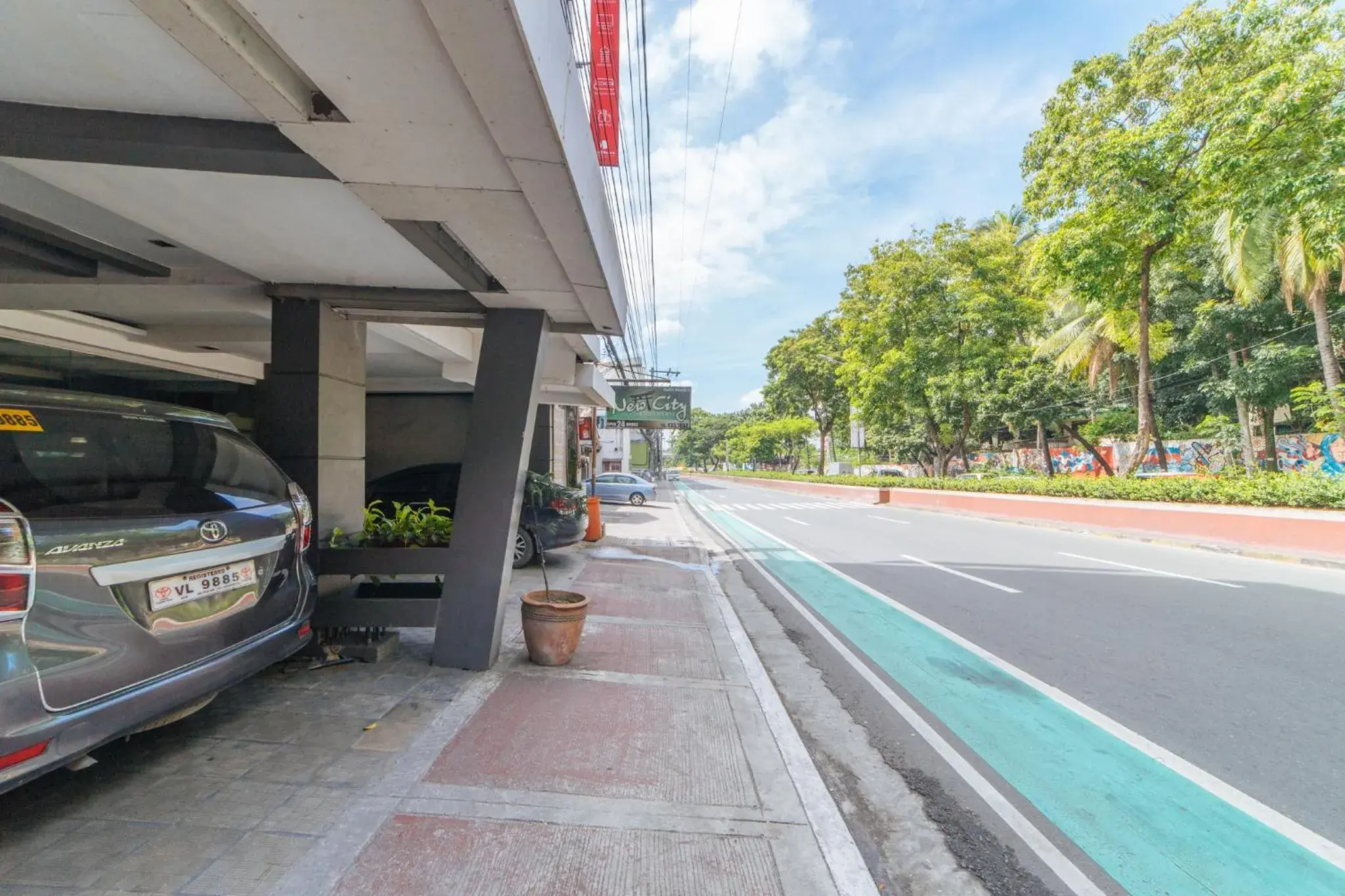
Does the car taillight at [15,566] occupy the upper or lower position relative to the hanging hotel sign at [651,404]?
lower

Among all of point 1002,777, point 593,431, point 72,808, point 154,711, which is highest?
point 593,431

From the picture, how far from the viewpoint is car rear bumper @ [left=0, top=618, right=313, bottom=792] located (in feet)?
6.51

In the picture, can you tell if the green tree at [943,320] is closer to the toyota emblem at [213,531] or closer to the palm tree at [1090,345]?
the palm tree at [1090,345]

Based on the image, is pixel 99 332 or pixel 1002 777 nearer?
pixel 1002 777

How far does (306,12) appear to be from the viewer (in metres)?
1.79

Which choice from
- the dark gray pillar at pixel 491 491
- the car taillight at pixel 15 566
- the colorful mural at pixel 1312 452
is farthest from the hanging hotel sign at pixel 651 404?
the colorful mural at pixel 1312 452

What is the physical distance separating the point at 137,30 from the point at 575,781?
3353mm

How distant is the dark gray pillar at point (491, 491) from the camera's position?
4.45 meters

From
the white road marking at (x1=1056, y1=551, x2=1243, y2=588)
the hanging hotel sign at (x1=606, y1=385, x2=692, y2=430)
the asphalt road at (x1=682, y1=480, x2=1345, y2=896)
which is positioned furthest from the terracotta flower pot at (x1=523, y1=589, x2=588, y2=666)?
the hanging hotel sign at (x1=606, y1=385, x2=692, y2=430)

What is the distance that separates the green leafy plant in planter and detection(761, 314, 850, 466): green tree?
3031cm

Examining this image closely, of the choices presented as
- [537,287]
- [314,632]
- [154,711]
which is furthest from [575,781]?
[537,287]

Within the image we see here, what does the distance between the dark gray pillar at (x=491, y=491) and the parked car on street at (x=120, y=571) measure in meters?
1.30

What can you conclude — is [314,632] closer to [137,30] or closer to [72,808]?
[72,808]

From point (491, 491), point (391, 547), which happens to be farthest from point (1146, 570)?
point (391, 547)
